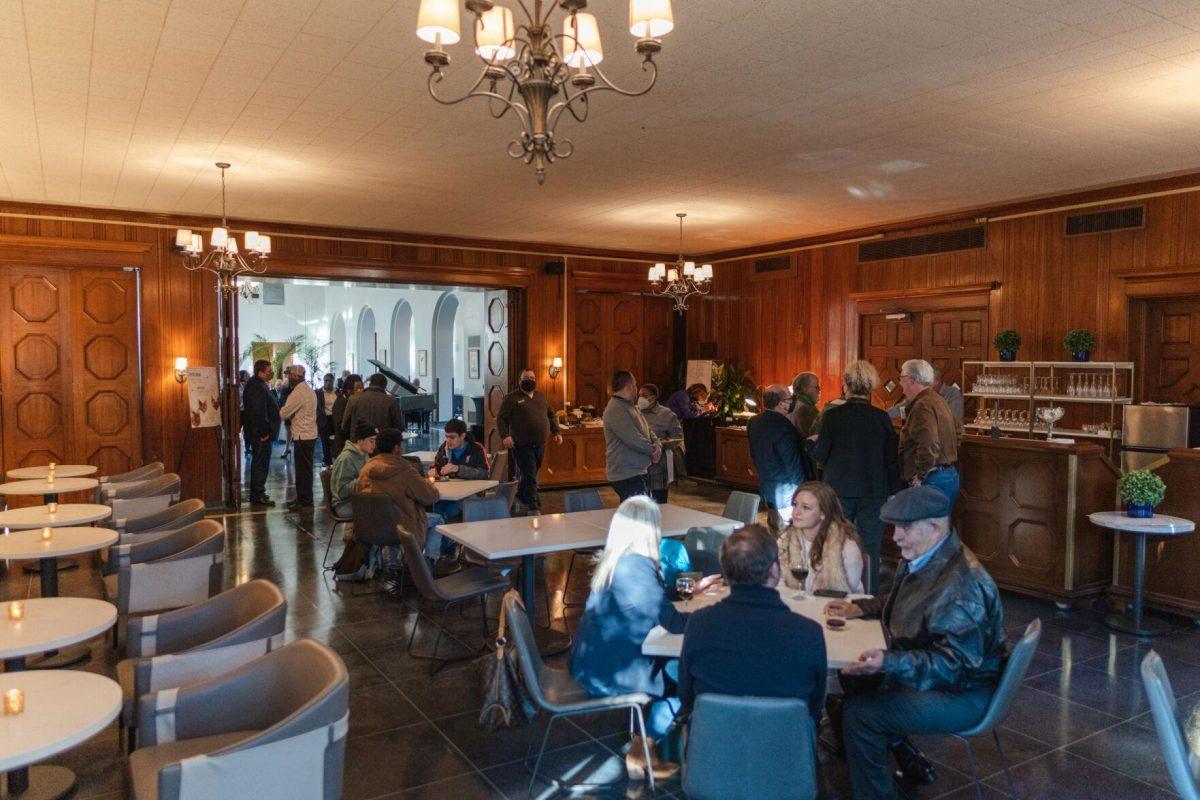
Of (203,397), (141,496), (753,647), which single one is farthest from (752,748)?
(203,397)

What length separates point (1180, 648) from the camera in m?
5.04

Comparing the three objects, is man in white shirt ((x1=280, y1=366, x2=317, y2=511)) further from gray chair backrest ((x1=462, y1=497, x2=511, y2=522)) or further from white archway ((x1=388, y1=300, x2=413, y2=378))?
white archway ((x1=388, y1=300, x2=413, y2=378))

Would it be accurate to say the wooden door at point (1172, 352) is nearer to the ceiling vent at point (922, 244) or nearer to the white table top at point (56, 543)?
the ceiling vent at point (922, 244)

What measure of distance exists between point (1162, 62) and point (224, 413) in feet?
30.7

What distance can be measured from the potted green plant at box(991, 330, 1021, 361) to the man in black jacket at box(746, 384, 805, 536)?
11.0 ft

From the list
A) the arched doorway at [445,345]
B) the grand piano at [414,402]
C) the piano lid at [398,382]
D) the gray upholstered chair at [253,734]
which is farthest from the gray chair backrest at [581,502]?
the arched doorway at [445,345]

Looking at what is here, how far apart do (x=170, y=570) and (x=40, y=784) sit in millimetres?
1066

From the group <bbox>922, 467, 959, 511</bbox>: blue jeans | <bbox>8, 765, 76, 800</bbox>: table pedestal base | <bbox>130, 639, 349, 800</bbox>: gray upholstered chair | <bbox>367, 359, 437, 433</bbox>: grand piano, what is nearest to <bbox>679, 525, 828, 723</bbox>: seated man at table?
<bbox>130, 639, 349, 800</bbox>: gray upholstered chair

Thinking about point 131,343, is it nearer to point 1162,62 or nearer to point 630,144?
point 630,144

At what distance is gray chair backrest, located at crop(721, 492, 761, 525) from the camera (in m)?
5.24

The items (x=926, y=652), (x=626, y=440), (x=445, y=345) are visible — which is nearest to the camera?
(x=926, y=652)

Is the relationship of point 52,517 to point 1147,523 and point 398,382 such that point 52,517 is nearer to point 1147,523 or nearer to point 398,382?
point 1147,523

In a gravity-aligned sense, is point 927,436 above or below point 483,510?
above

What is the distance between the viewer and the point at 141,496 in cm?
638
